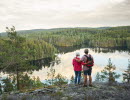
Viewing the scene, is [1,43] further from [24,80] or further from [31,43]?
[31,43]

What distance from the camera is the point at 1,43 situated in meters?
20.1

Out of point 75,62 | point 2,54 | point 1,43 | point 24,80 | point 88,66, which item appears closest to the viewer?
point 88,66

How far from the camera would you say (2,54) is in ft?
60.4

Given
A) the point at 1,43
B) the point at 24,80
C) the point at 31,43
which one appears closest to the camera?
the point at 1,43

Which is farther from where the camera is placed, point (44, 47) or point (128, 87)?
point (44, 47)

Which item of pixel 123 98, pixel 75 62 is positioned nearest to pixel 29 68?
pixel 75 62

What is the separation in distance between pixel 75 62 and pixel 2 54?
10.3 metres

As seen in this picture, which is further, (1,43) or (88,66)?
(1,43)

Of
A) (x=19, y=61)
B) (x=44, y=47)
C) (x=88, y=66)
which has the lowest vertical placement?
(x=44, y=47)

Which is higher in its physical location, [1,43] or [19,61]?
[1,43]

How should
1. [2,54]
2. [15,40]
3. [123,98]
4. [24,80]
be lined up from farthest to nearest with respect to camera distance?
[24,80], [15,40], [2,54], [123,98]

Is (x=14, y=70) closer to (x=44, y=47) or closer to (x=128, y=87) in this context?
(x=128, y=87)

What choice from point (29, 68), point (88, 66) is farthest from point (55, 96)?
point (29, 68)

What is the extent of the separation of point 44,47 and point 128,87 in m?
123
